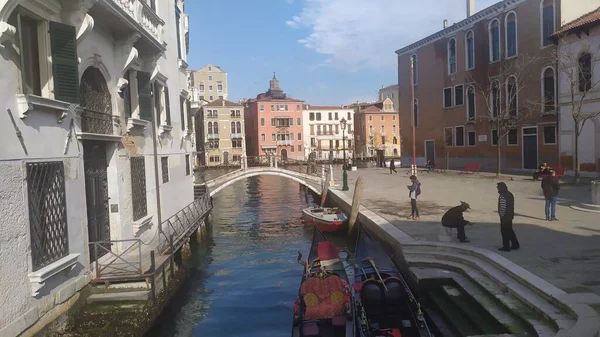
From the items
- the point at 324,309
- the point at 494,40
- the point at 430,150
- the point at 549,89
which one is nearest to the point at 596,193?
the point at 324,309

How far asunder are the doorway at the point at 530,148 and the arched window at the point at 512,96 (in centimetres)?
151

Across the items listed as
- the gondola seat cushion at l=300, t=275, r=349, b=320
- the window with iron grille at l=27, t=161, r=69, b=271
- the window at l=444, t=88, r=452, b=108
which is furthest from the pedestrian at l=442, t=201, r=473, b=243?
the window at l=444, t=88, r=452, b=108

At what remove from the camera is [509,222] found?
8.36 meters

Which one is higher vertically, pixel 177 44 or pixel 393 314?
pixel 177 44

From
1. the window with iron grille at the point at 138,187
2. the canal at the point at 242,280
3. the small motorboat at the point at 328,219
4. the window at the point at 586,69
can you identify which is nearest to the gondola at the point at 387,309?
the canal at the point at 242,280

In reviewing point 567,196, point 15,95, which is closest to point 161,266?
point 15,95

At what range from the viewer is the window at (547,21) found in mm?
23614

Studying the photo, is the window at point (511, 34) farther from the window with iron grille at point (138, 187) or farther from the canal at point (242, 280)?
the window with iron grille at point (138, 187)

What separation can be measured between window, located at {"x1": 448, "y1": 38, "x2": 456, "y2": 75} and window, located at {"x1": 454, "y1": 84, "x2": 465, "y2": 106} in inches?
49.6

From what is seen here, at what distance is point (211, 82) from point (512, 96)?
5306cm

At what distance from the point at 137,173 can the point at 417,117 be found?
30156 mm

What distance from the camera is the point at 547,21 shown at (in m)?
23.9

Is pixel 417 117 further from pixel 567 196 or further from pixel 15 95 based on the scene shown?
pixel 15 95

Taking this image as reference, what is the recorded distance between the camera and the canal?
28.5 feet
